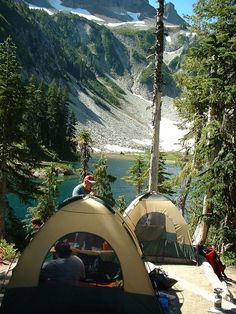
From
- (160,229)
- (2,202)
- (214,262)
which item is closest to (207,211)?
(160,229)

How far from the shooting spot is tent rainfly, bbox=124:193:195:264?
13.1m

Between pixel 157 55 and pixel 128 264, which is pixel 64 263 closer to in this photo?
pixel 128 264

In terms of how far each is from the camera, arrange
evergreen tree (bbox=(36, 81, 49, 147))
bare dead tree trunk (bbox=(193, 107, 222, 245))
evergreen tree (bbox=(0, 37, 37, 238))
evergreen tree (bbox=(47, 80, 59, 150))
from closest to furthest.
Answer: bare dead tree trunk (bbox=(193, 107, 222, 245))
evergreen tree (bbox=(0, 37, 37, 238))
evergreen tree (bbox=(36, 81, 49, 147))
evergreen tree (bbox=(47, 80, 59, 150))

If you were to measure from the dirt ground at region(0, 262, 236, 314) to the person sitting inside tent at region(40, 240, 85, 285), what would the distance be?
1.76m

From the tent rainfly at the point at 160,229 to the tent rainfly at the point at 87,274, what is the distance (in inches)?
182

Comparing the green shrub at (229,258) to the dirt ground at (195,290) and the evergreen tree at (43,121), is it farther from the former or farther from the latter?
the evergreen tree at (43,121)

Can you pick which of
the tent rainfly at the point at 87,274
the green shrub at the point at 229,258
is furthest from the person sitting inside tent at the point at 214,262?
the tent rainfly at the point at 87,274

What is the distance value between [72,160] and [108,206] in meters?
89.9

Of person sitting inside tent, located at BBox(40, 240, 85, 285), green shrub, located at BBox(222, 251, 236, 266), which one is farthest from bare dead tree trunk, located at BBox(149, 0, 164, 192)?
person sitting inside tent, located at BBox(40, 240, 85, 285)

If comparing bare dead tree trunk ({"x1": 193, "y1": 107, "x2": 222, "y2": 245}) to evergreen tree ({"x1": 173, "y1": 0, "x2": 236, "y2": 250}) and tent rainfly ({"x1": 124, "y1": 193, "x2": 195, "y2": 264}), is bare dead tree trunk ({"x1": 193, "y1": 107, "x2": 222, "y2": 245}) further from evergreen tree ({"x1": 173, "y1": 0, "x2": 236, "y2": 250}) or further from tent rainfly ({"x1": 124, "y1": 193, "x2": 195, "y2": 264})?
tent rainfly ({"x1": 124, "y1": 193, "x2": 195, "y2": 264})

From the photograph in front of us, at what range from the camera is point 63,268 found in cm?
806

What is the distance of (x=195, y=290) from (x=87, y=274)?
11.5ft

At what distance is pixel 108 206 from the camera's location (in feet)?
28.5

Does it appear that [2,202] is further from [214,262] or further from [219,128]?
[214,262]
